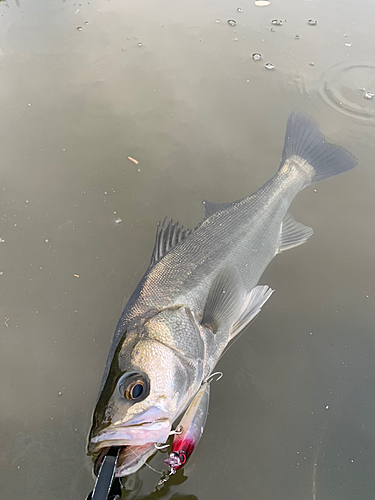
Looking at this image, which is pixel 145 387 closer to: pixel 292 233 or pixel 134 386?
pixel 134 386

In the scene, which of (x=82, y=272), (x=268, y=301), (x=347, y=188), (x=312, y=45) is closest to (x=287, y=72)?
(x=312, y=45)

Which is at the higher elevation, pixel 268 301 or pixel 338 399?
pixel 268 301

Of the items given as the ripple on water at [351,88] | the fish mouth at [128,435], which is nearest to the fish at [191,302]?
the fish mouth at [128,435]

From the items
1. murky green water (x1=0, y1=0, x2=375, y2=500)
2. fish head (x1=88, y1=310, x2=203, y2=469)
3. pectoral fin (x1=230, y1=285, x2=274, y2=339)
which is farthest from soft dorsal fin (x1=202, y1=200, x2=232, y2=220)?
fish head (x1=88, y1=310, x2=203, y2=469)

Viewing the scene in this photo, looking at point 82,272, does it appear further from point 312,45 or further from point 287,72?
point 312,45

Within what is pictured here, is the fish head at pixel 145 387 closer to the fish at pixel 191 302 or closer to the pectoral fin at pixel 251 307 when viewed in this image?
the fish at pixel 191 302

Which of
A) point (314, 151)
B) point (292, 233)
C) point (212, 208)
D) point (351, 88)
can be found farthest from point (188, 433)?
point (351, 88)
